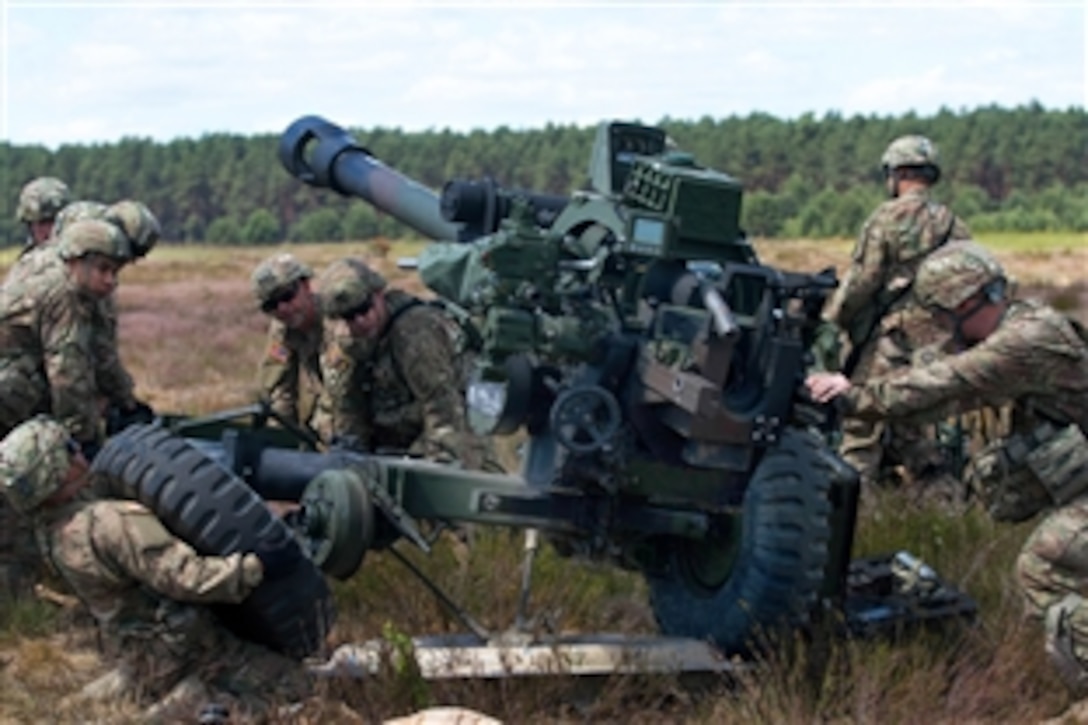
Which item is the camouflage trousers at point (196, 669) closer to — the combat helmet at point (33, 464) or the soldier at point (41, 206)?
the combat helmet at point (33, 464)

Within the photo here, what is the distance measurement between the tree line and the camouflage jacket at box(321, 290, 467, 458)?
53.7 m

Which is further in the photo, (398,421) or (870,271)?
(870,271)

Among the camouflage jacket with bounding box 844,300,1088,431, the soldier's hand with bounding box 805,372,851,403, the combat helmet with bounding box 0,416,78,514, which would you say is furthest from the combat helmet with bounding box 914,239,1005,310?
the combat helmet with bounding box 0,416,78,514

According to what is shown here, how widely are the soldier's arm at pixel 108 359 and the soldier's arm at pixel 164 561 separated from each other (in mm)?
2599

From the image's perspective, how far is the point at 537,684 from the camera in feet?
20.1

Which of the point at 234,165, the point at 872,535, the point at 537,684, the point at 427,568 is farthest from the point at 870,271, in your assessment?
the point at 234,165

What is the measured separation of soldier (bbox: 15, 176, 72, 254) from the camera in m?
→ 10.2

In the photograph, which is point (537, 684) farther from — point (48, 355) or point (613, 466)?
point (48, 355)

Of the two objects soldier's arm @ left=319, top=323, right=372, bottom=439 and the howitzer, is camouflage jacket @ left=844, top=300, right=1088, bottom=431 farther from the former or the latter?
soldier's arm @ left=319, top=323, right=372, bottom=439

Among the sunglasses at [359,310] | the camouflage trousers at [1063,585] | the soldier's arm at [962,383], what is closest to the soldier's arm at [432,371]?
the sunglasses at [359,310]

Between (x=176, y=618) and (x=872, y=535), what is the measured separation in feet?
11.8

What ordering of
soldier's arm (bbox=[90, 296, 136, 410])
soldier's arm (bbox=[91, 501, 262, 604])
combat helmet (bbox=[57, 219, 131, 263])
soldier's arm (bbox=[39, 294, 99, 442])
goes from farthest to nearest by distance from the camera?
soldier's arm (bbox=[90, 296, 136, 410]) → soldier's arm (bbox=[39, 294, 99, 442]) → combat helmet (bbox=[57, 219, 131, 263]) → soldier's arm (bbox=[91, 501, 262, 604])

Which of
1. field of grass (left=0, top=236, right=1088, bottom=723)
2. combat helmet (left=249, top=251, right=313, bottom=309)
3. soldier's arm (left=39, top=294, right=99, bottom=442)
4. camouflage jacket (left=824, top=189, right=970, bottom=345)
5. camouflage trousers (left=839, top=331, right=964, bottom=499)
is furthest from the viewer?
camouflage trousers (left=839, top=331, right=964, bottom=499)

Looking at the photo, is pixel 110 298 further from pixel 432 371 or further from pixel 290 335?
pixel 432 371
